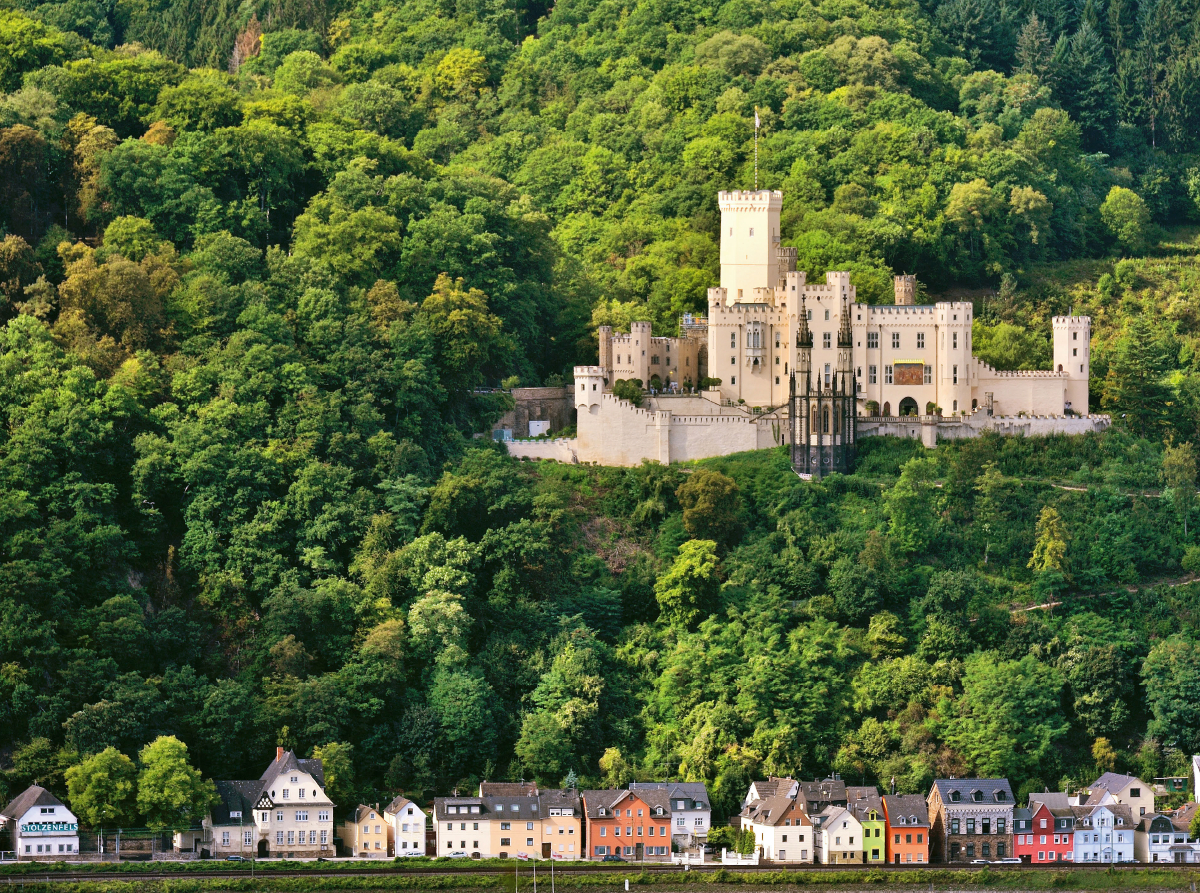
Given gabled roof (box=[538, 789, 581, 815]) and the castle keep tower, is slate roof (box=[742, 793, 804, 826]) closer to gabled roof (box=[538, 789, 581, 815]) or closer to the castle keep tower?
gabled roof (box=[538, 789, 581, 815])

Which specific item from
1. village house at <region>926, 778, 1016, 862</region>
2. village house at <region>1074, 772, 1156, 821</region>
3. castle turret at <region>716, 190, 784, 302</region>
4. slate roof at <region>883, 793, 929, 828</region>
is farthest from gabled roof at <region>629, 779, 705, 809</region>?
castle turret at <region>716, 190, 784, 302</region>

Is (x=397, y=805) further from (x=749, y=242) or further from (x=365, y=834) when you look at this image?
(x=749, y=242)

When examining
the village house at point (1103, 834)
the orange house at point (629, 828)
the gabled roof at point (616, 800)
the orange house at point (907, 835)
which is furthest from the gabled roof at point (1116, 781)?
the orange house at point (629, 828)

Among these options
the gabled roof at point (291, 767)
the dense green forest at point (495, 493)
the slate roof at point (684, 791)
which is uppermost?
the dense green forest at point (495, 493)

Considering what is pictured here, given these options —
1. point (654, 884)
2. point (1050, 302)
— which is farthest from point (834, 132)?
point (654, 884)

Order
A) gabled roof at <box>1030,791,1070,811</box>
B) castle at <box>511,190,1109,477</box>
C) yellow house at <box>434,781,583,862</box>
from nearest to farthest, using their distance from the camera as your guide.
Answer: yellow house at <box>434,781,583,862</box> < gabled roof at <box>1030,791,1070,811</box> < castle at <box>511,190,1109,477</box>

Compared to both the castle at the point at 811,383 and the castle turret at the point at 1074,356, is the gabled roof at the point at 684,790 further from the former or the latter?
the castle turret at the point at 1074,356

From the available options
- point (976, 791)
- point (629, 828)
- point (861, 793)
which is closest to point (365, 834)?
point (629, 828)
